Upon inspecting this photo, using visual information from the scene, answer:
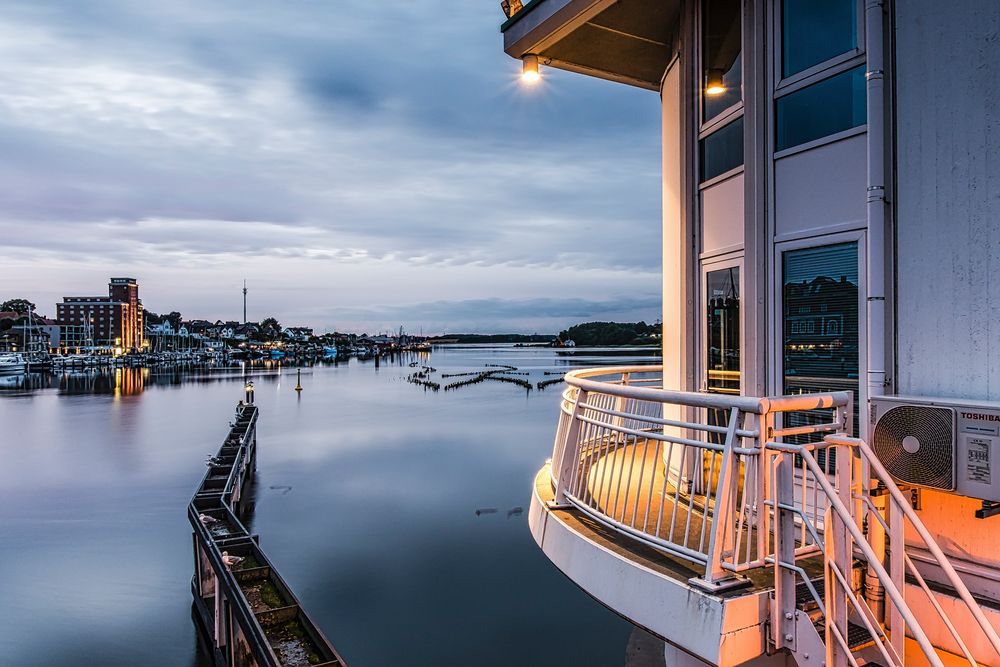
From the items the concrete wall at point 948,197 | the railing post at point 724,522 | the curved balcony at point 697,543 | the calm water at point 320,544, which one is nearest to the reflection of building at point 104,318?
the calm water at point 320,544

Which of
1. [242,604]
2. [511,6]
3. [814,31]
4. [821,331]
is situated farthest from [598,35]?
[242,604]

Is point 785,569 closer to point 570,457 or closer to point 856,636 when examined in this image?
point 856,636

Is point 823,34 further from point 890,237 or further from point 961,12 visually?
point 890,237

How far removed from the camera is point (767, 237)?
189 inches

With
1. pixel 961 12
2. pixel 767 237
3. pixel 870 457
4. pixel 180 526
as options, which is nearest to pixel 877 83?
pixel 961 12

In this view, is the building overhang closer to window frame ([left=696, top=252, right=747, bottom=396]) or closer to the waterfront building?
the waterfront building

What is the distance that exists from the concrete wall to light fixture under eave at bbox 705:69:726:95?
179 cm

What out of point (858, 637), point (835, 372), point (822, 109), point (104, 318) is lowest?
point (858, 637)

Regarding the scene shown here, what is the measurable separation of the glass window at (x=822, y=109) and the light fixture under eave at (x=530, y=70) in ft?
10.3

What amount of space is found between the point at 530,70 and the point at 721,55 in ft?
7.45

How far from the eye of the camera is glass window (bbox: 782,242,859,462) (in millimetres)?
4262

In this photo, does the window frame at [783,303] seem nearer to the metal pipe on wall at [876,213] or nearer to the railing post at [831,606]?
the metal pipe on wall at [876,213]

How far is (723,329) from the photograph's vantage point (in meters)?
5.44

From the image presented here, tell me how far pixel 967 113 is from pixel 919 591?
2679 millimetres
